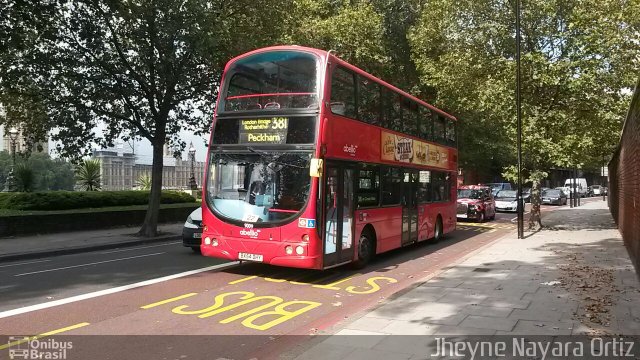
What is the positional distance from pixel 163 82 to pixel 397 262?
29.8ft

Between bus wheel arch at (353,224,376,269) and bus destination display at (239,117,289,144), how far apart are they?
2.83 metres

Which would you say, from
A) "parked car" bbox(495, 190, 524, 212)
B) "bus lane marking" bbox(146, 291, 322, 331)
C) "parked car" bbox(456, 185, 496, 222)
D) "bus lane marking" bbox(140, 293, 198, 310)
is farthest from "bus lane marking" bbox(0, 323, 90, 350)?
"parked car" bbox(495, 190, 524, 212)

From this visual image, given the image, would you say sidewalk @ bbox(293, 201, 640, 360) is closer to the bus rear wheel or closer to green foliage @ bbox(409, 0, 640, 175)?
the bus rear wheel

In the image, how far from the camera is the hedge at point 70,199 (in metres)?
17.5

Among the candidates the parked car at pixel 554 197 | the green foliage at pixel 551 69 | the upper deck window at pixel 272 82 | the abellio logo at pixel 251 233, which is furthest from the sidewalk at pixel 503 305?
the parked car at pixel 554 197

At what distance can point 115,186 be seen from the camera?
146ft

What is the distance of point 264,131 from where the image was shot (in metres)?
8.64

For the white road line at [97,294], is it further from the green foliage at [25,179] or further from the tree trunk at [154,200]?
the green foliage at [25,179]

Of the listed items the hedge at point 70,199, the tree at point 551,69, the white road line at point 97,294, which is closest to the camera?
the white road line at point 97,294

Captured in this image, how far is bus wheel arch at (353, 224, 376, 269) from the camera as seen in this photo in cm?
1001

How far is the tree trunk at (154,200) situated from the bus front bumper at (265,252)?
8.18 m

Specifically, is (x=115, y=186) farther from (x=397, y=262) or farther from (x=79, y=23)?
(x=397, y=262)

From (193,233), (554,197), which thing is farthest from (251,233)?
(554,197)

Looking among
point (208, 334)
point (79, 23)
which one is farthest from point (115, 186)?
point (208, 334)
